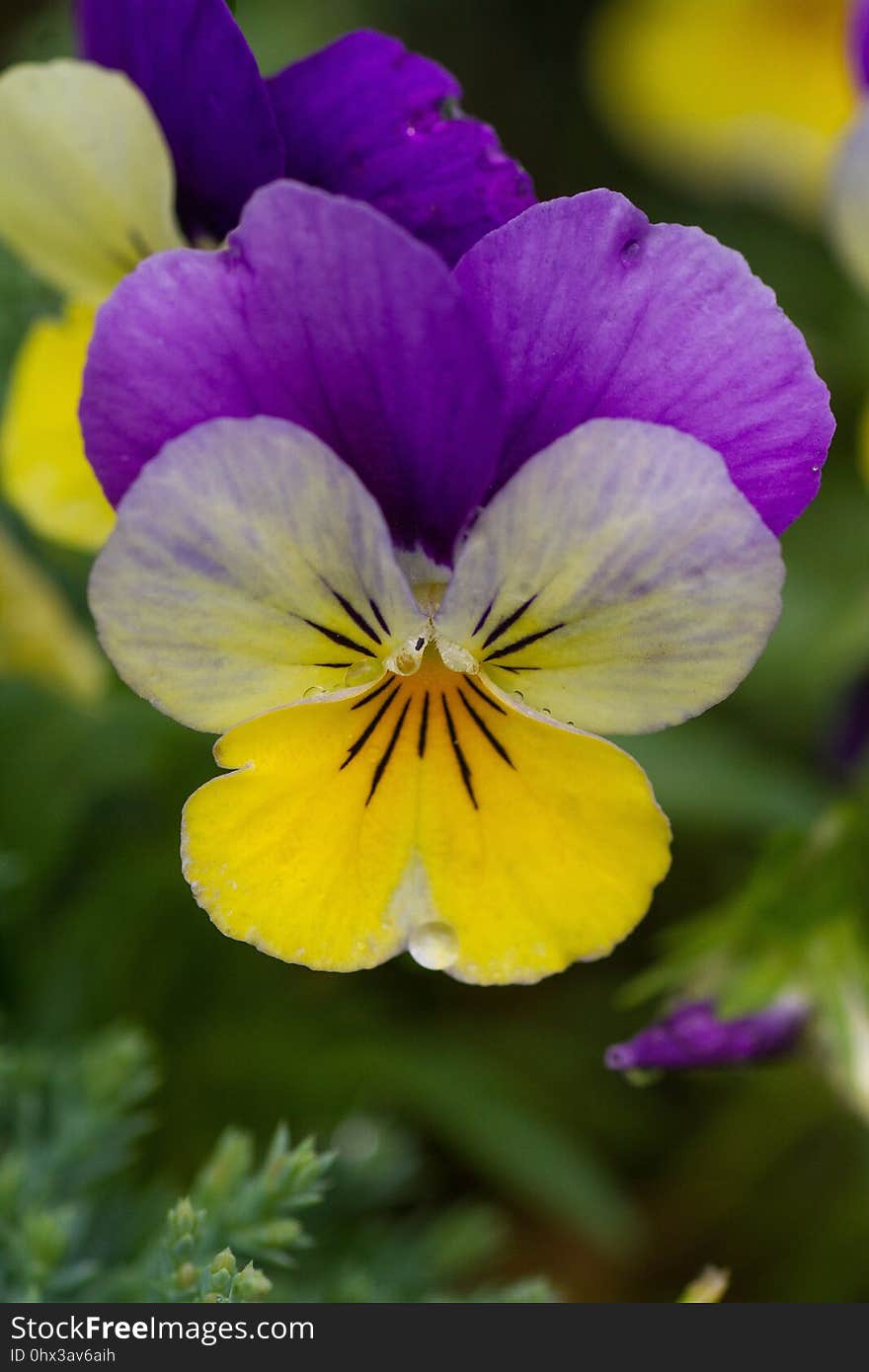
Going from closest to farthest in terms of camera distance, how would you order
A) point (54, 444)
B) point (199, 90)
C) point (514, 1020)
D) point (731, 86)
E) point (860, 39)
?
point (199, 90), point (54, 444), point (860, 39), point (514, 1020), point (731, 86)

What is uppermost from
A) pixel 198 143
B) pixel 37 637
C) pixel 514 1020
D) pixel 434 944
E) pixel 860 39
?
pixel 860 39

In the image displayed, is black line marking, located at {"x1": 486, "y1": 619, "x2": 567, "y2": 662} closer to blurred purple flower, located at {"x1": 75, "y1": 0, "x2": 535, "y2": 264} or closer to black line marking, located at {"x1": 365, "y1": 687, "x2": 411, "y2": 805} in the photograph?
black line marking, located at {"x1": 365, "y1": 687, "x2": 411, "y2": 805}

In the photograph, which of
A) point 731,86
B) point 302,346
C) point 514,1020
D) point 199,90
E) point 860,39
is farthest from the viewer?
point 731,86

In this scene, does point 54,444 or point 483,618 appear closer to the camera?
point 483,618

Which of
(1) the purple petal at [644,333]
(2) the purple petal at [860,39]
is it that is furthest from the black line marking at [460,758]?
(2) the purple petal at [860,39]

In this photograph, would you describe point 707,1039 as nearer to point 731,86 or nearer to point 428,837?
point 428,837

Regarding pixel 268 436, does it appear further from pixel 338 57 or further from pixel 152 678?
pixel 338 57

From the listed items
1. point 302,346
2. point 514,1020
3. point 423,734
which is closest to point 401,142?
point 302,346
